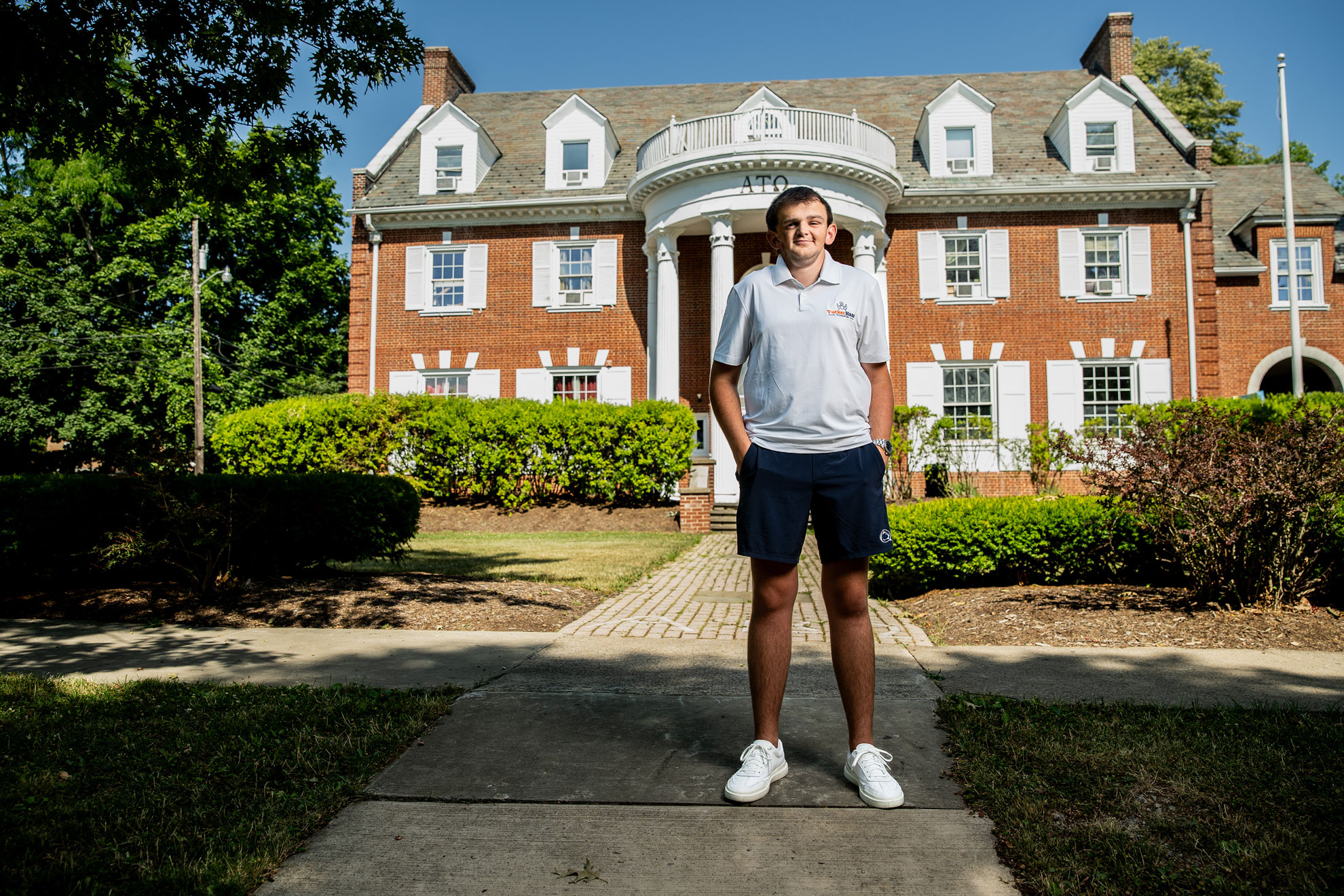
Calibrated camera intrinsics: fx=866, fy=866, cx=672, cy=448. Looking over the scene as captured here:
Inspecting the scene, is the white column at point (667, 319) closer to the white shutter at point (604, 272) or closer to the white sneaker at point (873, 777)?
the white shutter at point (604, 272)

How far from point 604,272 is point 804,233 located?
737 inches

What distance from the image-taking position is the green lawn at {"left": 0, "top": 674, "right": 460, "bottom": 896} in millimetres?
2334

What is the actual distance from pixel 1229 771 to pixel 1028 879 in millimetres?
1198

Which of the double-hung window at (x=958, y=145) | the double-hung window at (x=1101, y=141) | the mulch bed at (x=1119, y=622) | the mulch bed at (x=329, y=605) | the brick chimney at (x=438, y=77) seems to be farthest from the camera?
the brick chimney at (x=438, y=77)

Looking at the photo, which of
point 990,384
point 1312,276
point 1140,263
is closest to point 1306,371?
point 1312,276

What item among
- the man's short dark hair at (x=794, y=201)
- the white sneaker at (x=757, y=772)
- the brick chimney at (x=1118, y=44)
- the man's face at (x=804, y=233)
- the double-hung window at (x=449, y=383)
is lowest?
the white sneaker at (x=757, y=772)

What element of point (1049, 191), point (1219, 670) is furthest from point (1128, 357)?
point (1219, 670)

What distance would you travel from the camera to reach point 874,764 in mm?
2838

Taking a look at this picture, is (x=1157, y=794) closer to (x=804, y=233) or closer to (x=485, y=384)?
(x=804, y=233)

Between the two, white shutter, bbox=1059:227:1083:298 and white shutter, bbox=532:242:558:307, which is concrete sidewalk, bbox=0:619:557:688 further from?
white shutter, bbox=1059:227:1083:298

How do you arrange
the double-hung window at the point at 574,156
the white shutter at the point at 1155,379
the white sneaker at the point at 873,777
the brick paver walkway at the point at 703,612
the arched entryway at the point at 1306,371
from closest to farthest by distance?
the white sneaker at the point at 873,777 < the brick paver walkway at the point at 703,612 < the white shutter at the point at 1155,379 < the double-hung window at the point at 574,156 < the arched entryway at the point at 1306,371

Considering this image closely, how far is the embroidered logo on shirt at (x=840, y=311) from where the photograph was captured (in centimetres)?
299

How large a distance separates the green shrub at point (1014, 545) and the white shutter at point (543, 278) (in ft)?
50.1

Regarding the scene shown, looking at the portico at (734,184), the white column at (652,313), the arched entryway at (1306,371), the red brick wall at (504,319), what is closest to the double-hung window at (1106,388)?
the arched entryway at (1306,371)
